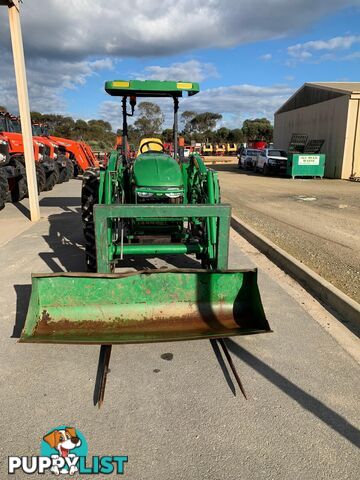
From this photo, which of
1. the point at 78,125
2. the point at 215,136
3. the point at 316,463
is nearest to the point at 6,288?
the point at 316,463

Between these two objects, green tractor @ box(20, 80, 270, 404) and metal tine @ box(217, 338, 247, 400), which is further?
green tractor @ box(20, 80, 270, 404)

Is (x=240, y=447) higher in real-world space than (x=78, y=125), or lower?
lower

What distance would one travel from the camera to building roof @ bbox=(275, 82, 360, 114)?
2119 cm

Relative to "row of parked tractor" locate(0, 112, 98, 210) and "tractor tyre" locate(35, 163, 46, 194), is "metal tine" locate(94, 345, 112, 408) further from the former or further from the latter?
"tractor tyre" locate(35, 163, 46, 194)

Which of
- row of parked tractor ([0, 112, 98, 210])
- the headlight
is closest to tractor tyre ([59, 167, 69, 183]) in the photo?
row of parked tractor ([0, 112, 98, 210])

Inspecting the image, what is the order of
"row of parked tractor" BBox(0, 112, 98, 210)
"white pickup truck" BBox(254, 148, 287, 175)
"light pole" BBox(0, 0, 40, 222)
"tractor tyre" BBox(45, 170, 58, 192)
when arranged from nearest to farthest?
"light pole" BBox(0, 0, 40, 222)
"row of parked tractor" BBox(0, 112, 98, 210)
"tractor tyre" BBox(45, 170, 58, 192)
"white pickup truck" BBox(254, 148, 287, 175)

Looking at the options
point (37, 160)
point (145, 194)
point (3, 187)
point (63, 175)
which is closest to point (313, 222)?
point (145, 194)

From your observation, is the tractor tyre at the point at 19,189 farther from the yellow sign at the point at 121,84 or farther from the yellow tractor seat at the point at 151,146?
the yellow sign at the point at 121,84

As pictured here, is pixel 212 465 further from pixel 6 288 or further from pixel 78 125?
pixel 78 125

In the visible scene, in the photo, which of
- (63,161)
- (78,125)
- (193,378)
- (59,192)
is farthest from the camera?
(78,125)

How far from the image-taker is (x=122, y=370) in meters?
3.15

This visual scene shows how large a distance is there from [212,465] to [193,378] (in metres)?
0.84

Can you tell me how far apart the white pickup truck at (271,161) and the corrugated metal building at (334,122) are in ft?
8.32

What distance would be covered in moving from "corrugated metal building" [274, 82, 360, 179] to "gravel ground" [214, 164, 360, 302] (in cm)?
447
